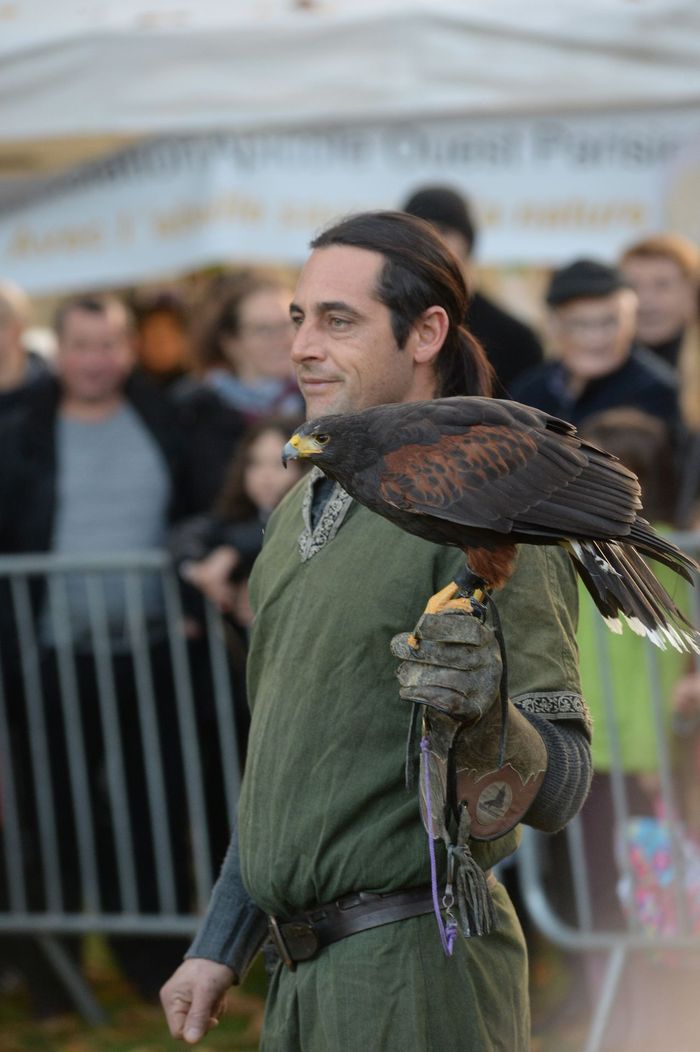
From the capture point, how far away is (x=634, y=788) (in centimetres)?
462

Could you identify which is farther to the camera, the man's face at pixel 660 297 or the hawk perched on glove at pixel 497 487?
the man's face at pixel 660 297

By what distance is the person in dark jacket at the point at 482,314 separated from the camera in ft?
17.3

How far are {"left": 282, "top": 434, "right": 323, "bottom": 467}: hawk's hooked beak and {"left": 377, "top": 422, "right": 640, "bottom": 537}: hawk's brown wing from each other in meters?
0.10

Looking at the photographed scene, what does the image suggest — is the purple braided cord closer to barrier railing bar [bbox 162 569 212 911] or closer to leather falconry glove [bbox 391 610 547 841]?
leather falconry glove [bbox 391 610 547 841]

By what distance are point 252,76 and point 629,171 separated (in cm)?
157

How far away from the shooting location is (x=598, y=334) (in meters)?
5.46

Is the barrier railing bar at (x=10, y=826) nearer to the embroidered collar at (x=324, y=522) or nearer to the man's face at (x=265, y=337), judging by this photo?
the man's face at (x=265, y=337)

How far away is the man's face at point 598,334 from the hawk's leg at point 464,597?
134 inches

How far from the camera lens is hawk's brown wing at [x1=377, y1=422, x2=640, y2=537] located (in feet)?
7.07

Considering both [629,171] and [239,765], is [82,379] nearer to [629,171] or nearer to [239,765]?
[239,765]

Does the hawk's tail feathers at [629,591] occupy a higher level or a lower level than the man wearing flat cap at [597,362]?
lower

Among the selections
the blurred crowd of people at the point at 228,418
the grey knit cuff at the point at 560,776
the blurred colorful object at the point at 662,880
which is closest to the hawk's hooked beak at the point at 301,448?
the grey knit cuff at the point at 560,776

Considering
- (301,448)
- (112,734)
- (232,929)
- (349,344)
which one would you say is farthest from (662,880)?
(301,448)

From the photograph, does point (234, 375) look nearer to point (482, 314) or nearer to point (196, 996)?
point (482, 314)
